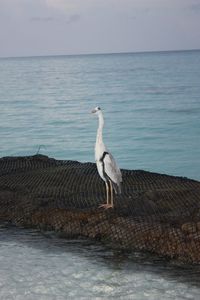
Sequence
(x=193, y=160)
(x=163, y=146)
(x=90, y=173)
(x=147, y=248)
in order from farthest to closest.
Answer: (x=163, y=146), (x=193, y=160), (x=90, y=173), (x=147, y=248)

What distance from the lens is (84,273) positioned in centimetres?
780

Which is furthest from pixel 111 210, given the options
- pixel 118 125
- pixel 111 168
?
pixel 118 125

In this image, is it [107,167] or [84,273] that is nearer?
[84,273]

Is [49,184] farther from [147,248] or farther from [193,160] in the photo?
[193,160]

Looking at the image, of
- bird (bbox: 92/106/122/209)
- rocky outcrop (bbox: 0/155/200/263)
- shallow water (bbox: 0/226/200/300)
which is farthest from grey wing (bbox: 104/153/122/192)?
shallow water (bbox: 0/226/200/300)

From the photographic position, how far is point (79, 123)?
3994 centimetres

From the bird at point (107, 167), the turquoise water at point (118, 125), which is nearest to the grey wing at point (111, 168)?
the bird at point (107, 167)

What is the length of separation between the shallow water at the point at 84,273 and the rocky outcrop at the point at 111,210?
0.80 feet

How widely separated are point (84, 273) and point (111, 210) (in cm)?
168

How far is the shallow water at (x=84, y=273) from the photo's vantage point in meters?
7.15

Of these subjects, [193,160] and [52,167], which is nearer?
[52,167]

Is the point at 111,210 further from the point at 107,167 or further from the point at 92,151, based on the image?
the point at 92,151

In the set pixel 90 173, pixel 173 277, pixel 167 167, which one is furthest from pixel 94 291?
pixel 167 167

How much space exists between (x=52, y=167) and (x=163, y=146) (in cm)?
1618
